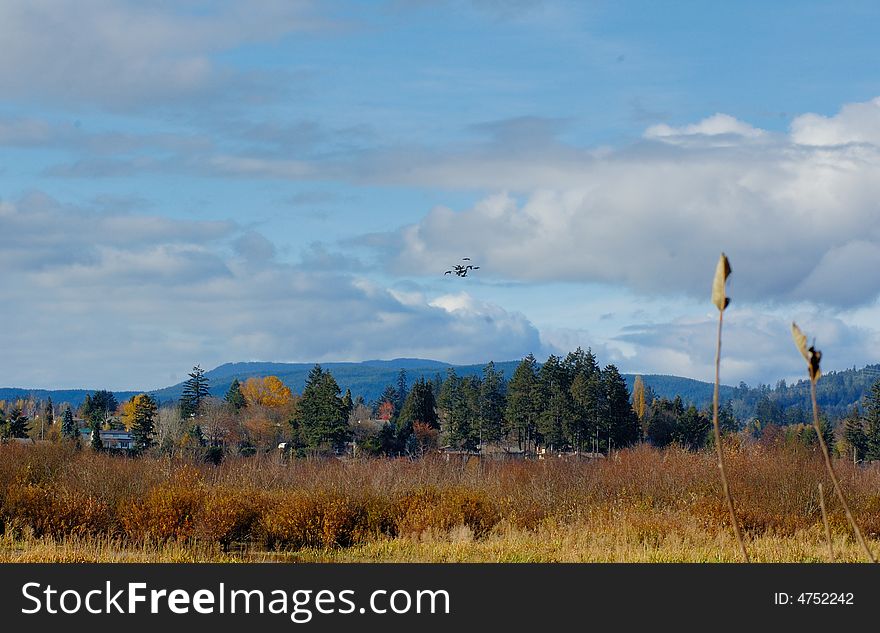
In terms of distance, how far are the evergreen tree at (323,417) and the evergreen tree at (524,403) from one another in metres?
15.5

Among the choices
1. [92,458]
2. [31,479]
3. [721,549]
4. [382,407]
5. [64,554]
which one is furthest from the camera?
[382,407]

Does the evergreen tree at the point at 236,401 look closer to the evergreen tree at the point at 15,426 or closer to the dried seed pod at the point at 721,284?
the evergreen tree at the point at 15,426

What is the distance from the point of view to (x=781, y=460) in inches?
1457

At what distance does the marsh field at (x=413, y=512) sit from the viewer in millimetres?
24500

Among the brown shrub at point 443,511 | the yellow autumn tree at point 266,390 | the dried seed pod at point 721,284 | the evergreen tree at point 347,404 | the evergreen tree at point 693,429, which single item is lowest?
the brown shrub at point 443,511

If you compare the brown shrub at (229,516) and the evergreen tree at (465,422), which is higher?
the evergreen tree at (465,422)

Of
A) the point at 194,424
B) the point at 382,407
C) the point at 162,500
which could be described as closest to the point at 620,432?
the point at 194,424

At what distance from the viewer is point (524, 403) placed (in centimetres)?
9338

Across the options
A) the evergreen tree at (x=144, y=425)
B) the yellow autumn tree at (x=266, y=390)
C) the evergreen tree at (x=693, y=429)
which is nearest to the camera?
the evergreen tree at (x=144, y=425)

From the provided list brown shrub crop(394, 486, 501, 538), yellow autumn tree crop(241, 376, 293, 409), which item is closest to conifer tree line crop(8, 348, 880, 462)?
yellow autumn tree crop(241, 376, 293, 409)

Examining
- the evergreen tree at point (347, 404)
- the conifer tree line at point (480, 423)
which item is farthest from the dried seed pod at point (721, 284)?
the evergreen tree at point (347, 404)

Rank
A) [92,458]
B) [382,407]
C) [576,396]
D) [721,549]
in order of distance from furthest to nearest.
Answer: [382,407]
[576,396]
[92,458]
[721,549]

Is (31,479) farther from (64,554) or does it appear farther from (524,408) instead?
(524,408)

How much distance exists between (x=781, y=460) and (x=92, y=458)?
24.3 metres
